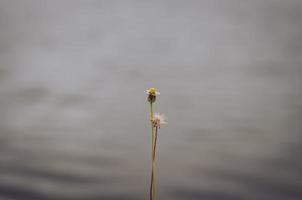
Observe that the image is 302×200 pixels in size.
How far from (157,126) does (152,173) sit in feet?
2.17

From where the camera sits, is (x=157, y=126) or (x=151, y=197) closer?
(x=151, y=197)

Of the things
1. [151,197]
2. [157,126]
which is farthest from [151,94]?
[151,197]

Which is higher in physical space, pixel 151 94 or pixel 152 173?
pixel 151 94

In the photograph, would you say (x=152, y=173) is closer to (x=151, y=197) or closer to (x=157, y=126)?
(x=151, y=197)

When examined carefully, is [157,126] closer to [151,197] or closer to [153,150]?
[153,150]

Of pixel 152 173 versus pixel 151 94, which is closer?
pixel 152 173

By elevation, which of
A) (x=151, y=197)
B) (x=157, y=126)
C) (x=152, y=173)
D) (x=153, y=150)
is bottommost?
(x=151, y=197)

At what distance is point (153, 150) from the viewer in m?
2.08

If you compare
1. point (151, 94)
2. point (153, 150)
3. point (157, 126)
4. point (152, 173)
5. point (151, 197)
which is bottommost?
point (151, 197)

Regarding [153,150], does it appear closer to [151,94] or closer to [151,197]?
[151,197]

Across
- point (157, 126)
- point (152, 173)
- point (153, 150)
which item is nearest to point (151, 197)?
point (152, 173)

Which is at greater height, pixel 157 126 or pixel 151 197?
pixel 157 126

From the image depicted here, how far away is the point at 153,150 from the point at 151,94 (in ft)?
2.52

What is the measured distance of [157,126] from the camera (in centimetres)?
262
